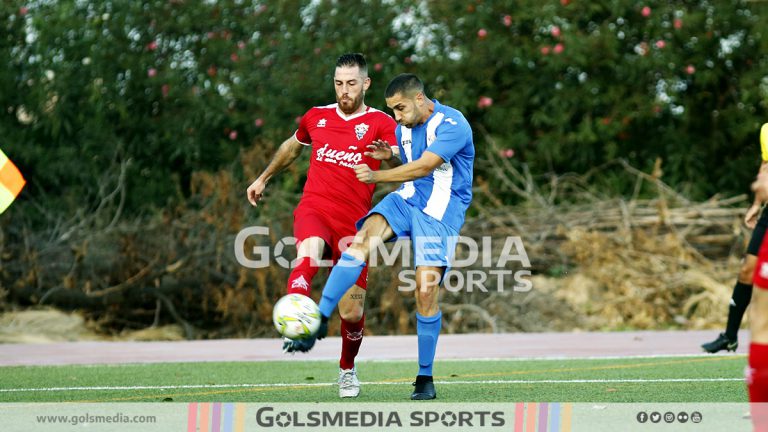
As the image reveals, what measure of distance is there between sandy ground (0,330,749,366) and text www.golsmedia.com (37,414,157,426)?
5.11 metres

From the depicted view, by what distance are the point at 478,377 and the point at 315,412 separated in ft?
10.2

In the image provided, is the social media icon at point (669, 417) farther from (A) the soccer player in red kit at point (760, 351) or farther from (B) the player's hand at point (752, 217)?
(B) the player's hand at point (752, 217)

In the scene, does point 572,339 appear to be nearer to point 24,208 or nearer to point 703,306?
point 703,306

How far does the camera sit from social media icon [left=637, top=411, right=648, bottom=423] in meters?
6.07

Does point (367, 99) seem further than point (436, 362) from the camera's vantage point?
Yes

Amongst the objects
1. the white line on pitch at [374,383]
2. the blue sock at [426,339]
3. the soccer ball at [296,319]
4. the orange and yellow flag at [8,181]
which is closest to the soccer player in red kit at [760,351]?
the soccer ball at [296,319]

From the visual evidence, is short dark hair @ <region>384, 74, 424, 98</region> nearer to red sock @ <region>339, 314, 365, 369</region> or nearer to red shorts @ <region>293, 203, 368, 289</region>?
red shorts @ <region>293, 203, 368, 289</region>

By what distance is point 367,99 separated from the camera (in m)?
17.2

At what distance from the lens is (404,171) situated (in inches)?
292

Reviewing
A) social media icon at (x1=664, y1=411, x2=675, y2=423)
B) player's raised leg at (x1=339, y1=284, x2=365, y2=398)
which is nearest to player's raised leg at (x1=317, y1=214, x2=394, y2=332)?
player's raised leg at (x1=339, y1=284, x2=365, y2=398)

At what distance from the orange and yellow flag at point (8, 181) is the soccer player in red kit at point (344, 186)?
1951 mm

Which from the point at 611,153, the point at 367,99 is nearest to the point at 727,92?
the point at 611,153

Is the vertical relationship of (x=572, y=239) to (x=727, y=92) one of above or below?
below

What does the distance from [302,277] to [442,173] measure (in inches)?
43.2
